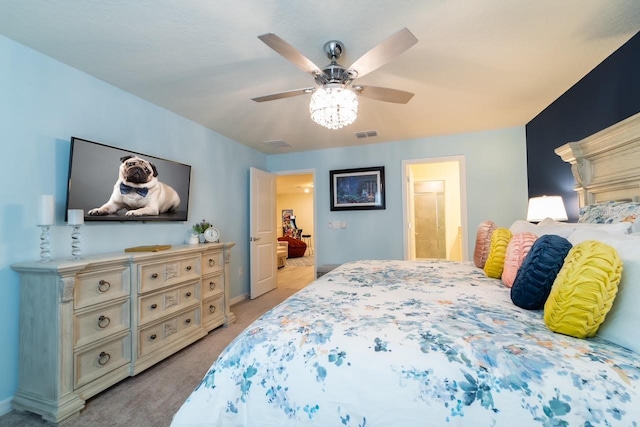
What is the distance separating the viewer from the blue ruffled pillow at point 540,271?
1190 millimetres

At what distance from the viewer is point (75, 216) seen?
1.93 metres

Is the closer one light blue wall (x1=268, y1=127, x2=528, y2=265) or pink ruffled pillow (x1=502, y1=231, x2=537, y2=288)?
pink ruffled pillow (x1=502, y1=231, x2=537, y2=288)

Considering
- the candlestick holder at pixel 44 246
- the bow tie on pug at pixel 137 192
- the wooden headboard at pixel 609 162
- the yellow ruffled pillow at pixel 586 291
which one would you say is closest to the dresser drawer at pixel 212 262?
the bow tie on pug at pixel 137 192

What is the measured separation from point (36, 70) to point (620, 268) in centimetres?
340

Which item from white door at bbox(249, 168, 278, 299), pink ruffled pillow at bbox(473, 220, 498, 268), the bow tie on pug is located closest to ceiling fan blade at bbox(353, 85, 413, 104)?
pink ruffled pillow at bbox(473, 220, 498, 268)

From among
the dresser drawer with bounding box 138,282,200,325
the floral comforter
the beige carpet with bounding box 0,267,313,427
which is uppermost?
the floral comforter

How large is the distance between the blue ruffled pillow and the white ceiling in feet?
4.48

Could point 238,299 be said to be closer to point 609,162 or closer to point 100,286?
point 100,286

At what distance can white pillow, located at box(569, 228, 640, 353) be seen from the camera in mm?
888

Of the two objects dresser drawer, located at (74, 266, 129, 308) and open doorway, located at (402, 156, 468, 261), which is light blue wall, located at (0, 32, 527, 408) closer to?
dresser drawer, located at (74, 266, 129, 308)

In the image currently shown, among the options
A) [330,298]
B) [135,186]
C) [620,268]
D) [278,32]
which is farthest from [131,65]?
[620,268]

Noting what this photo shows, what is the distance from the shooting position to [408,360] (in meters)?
0.89

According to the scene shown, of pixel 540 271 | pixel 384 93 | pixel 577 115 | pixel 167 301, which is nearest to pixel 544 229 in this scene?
pixel 540 271

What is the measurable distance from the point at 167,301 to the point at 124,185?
1096 millimetres
